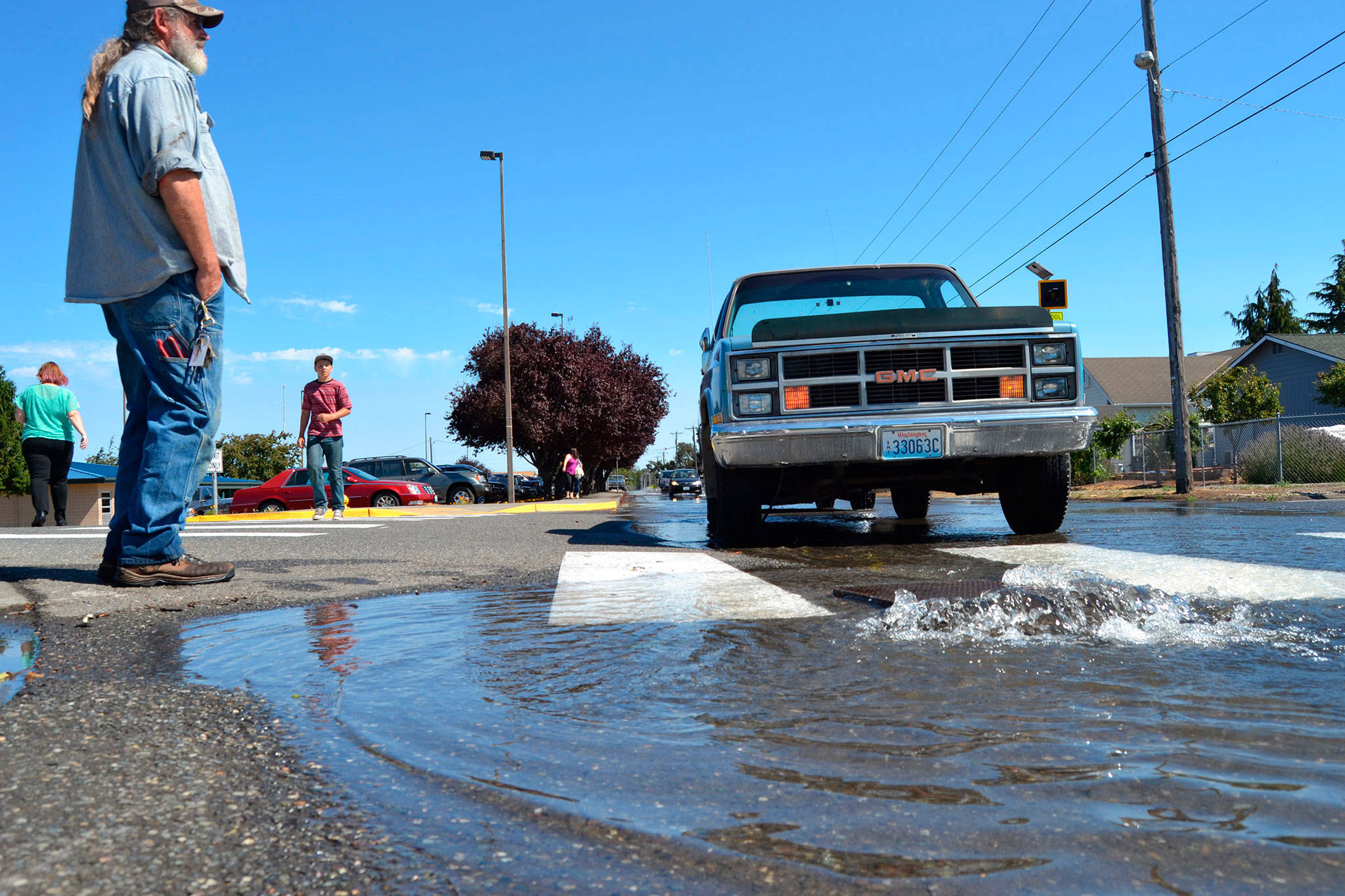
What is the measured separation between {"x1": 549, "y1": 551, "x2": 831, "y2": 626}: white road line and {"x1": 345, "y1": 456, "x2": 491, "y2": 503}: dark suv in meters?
20.2

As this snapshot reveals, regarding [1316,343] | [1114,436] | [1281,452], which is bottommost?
[1281,452]

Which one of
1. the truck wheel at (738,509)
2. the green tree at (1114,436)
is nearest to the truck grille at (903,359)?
the truck wheel at (738,509)

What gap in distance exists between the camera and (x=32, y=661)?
91.7 inches

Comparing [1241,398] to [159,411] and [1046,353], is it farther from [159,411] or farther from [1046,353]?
[159,411]

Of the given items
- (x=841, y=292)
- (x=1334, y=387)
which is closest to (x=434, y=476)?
(x=841, y=292)

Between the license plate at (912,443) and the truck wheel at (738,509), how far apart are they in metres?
0.91

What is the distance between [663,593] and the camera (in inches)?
134

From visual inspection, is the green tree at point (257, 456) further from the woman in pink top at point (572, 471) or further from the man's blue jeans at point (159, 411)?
the man's blue jeans at point (159, 411)

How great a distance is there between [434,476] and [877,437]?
22.8 m

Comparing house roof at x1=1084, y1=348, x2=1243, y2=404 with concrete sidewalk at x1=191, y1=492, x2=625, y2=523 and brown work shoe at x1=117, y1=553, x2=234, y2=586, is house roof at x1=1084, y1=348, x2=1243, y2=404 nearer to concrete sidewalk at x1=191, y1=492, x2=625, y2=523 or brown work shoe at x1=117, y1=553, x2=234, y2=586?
concrete sidewalk at x1=191, y1=492, x2=625, y2=523

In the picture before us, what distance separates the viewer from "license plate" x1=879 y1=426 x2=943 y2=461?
5328 millimetres

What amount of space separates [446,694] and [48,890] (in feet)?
3.10

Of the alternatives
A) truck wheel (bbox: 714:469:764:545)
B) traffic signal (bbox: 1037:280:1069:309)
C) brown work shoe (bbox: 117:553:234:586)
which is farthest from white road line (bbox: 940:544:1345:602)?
traffic signal (bbox: 1037:280:1069:309)

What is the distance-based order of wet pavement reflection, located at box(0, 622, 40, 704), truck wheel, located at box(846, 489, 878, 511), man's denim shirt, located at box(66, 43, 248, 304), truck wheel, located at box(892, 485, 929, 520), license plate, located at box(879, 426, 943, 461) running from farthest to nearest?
truck wheel, located at box(846, 489, 878, 511), truck wheel, located at box(892, 485, 929, 520), license plate, located at box(879, 426, 943, 461), man's denim shirt, located at box(66, 43, 248, 304), wet pavement reflection, located at box(0, 622, 40, 704)
